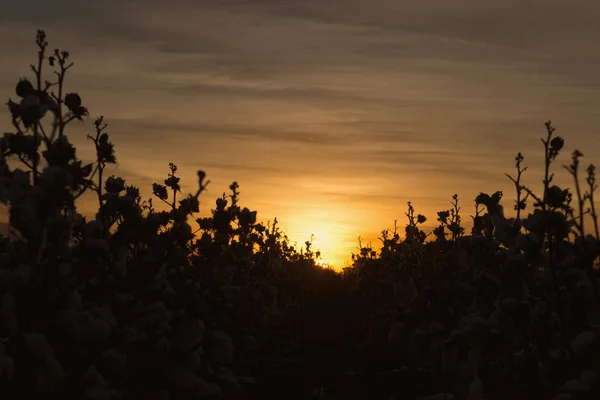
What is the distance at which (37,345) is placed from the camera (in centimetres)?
639

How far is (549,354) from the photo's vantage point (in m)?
7.73

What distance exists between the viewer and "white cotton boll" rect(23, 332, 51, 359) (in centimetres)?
639

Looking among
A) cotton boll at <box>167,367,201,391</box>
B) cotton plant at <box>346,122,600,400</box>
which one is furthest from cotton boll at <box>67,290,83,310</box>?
cotton plant at <box>346,122,600,400</box>

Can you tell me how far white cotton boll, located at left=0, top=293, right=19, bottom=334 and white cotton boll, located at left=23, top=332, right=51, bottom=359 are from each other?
0.71 feet

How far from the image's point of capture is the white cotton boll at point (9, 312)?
21.4ft

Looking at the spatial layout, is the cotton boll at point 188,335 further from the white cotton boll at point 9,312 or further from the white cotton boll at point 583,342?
the white cotton boll at point 583,342

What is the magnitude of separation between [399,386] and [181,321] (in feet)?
Result: 17.3

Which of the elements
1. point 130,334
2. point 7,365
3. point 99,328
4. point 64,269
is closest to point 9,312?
point 7,365

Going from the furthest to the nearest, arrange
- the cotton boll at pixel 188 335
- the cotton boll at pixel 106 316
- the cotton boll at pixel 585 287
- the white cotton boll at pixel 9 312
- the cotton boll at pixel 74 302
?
the cotton boll at pixel 188 335 < the cotton boll at pixel 585 287 < the cotton boll at pixel 106 316 < the cotton boll at pixel 74 302 < the white cotton boll at pixel 9 312

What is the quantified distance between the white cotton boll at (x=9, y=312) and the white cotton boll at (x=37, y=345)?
217mm

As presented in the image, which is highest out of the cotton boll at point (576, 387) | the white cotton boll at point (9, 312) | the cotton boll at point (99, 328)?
the white cotton boll at point (9, 312)

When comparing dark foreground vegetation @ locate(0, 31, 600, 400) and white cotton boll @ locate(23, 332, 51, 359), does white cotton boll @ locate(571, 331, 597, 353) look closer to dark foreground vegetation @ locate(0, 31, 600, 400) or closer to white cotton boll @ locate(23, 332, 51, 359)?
dark foreground vegetation @ locate(0, 31, 600, 400)

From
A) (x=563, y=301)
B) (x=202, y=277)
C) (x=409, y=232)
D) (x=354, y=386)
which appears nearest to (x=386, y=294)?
(x=409, y=232)

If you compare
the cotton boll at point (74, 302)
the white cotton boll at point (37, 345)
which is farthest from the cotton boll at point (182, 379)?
the white cotton boll at point (37, 345)
